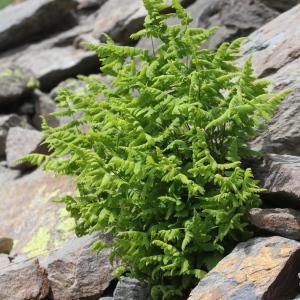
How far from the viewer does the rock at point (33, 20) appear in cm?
1838

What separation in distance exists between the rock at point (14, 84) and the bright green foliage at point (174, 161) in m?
8.72

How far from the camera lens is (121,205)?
739 centimetres

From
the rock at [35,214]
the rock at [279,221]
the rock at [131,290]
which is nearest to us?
the rock at [279,221]

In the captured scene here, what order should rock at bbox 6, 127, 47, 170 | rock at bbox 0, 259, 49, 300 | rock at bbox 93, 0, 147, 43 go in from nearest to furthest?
rock at bbox 0, 259, 49, 300 < rock at bbox 6, 127, 47, 170 < rock at bbox 93, 0, 147, 43

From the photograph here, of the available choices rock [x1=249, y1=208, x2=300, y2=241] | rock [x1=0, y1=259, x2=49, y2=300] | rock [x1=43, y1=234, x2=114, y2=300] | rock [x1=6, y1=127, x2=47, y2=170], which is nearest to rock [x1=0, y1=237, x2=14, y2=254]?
rock [x1=0, y1=259, x2=49, y2=300]

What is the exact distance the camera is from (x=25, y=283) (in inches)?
341

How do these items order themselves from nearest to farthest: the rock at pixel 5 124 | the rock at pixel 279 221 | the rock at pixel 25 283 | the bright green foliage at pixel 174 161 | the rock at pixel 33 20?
the rock at pixel 279 221 → the bright green foliage at pixel 174 161 → the rock at pixel 25 283 → the rock at pixel 5 124 → the rock at pixel 33 20

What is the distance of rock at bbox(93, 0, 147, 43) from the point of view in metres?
16.6

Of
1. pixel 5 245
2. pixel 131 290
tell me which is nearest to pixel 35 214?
pixel 5 245

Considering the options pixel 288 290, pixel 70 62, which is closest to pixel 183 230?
pixel 288 290

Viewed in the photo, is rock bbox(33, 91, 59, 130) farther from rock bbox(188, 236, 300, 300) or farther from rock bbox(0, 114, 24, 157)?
rock bbox(188, 236, 300, 300)

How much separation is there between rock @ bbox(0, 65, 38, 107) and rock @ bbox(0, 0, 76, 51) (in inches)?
86.6

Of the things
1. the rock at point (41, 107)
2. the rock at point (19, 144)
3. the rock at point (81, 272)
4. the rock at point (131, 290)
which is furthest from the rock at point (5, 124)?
the rock at point (131, 290)

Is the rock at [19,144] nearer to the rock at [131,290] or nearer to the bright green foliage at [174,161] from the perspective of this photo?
the bright green foliage at [174,161]
